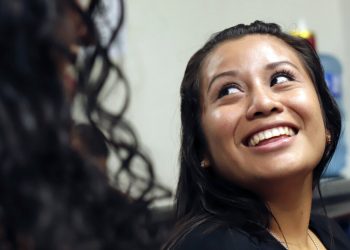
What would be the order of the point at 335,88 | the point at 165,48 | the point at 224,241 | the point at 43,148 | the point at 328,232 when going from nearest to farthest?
the point at 43,148 → the point at 224,241 → the point at 328,232 → the point at 165,48 → the point at 335,88

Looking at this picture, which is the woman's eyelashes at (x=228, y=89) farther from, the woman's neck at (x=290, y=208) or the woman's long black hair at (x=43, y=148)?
the woman's long black hair at (x=43, y=148)

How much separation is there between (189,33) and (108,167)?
1.29 meters

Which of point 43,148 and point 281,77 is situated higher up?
point 43,148

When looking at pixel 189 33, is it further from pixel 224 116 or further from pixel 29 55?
pixel 29 55

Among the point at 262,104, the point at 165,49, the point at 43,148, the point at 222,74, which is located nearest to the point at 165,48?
the point at 165,49

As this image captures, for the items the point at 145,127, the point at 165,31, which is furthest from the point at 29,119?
the point at 165,31

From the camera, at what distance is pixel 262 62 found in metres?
1.02

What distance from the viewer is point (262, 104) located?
38.2 inches

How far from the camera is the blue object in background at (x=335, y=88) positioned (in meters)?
2.06

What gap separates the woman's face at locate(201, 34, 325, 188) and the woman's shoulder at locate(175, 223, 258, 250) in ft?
0.41

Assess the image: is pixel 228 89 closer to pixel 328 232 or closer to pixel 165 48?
pixel 328 232

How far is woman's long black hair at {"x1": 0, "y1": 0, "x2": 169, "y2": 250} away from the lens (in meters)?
0.34

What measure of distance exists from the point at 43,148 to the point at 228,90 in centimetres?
72

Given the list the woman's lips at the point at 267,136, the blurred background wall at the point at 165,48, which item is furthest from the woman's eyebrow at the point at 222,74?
the blurred background wall at the point at 165,48
